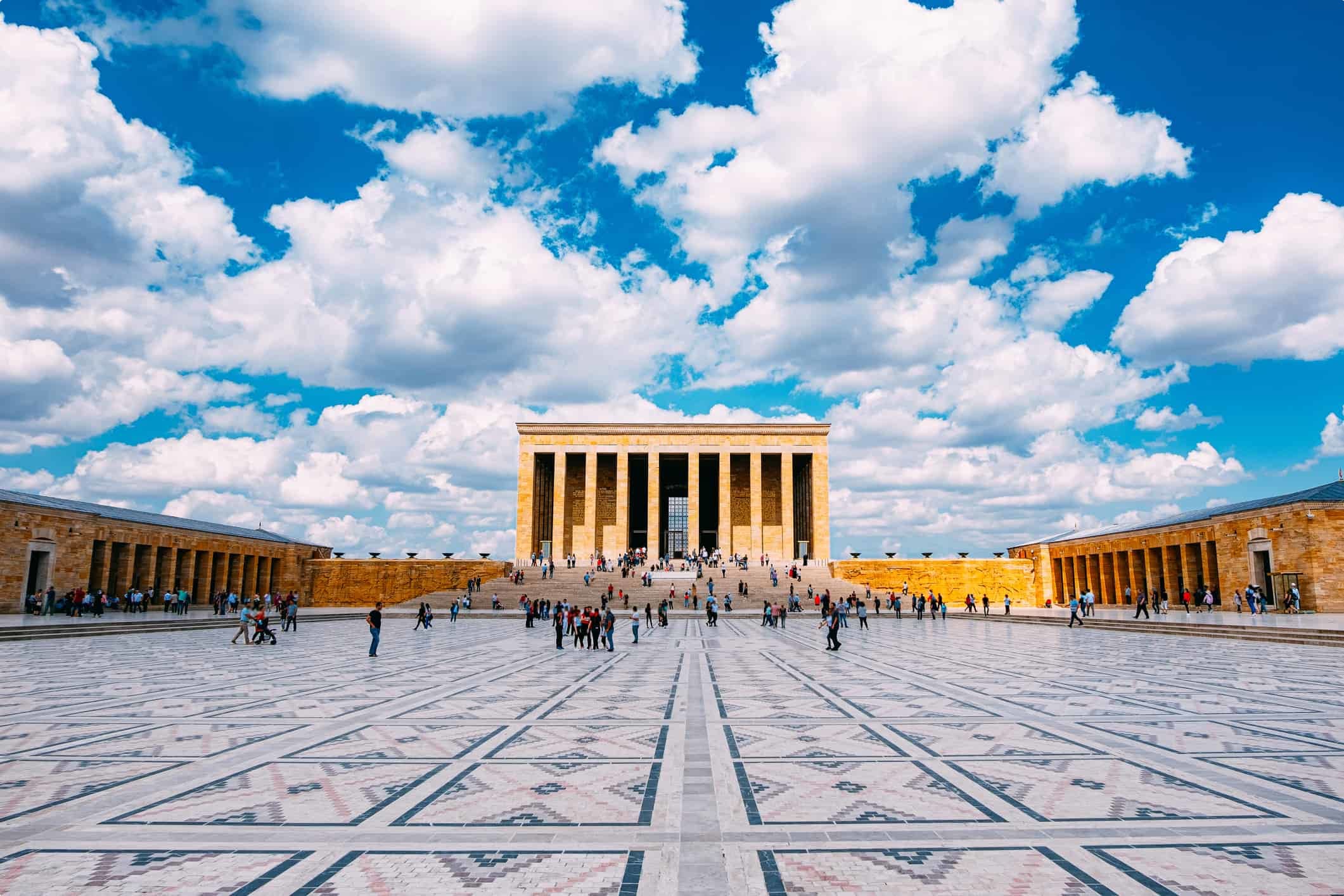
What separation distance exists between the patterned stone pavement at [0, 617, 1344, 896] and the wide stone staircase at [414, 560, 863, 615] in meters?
26.4

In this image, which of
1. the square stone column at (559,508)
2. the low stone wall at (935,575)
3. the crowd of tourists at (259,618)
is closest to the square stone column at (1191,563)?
the low stone wall at (935,575)

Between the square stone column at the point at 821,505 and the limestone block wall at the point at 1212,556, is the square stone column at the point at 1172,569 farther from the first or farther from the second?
the square stone column at the point at 821,505

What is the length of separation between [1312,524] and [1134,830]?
108 feet

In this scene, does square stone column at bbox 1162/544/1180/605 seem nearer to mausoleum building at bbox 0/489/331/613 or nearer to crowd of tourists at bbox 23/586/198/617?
crowd of tourists at bbox 23/586/198/617

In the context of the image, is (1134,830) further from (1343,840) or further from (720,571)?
(720,571)

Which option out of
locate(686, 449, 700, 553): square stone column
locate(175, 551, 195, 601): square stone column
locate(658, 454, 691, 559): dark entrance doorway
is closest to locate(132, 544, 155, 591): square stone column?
locate(175, 551, 195, 601): square stone column

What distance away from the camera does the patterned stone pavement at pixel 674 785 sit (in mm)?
4379

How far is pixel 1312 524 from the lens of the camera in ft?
96.9

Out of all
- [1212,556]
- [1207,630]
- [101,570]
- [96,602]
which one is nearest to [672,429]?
[1212,556]

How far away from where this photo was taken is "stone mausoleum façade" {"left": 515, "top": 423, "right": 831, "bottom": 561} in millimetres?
57719

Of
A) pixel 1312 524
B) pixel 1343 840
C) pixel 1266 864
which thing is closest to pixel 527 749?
pixel 1266 864

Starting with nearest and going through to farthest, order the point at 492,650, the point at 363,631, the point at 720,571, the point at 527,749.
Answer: the point at 527,749 < the point at 492,650 < the point at 363,631 < the point at 720,571

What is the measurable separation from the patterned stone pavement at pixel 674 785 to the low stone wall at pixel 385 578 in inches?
1399

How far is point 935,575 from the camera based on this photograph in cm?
4800
